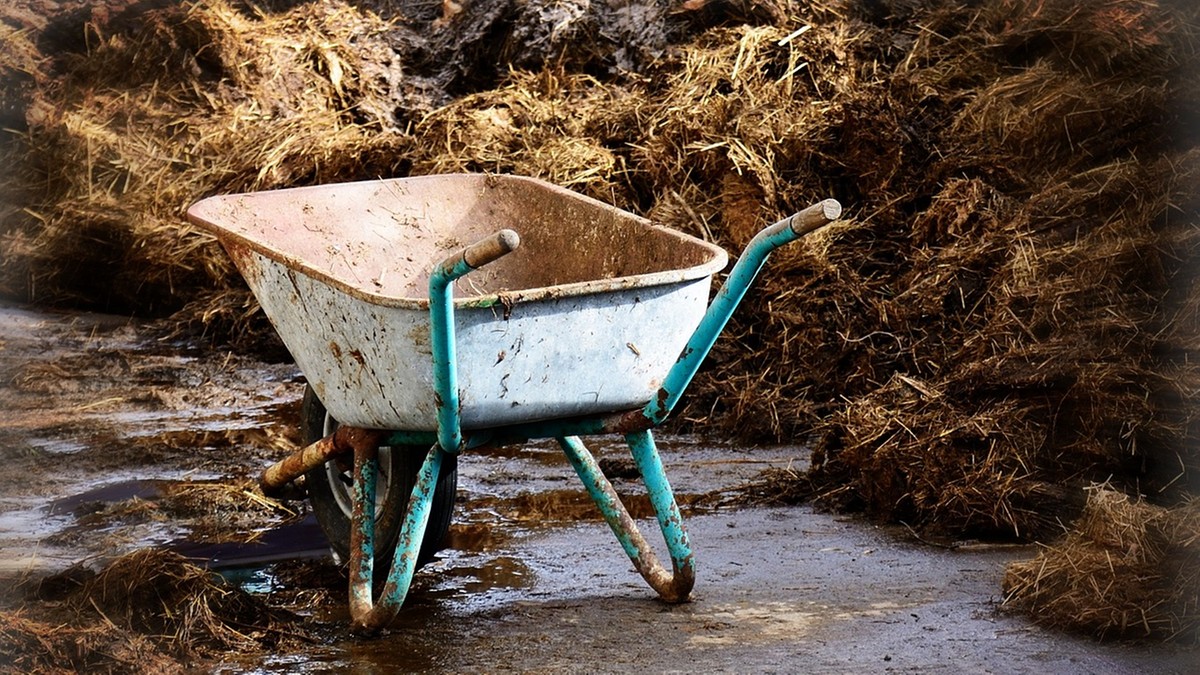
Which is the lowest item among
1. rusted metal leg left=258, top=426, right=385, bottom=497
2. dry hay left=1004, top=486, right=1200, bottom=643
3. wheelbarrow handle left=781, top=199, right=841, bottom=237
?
dry hay left=1004, top=486, right=1200, bottom=643

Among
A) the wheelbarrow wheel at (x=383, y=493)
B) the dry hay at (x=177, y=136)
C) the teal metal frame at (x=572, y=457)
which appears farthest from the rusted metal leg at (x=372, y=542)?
the dry hay at (x=177, y=136)

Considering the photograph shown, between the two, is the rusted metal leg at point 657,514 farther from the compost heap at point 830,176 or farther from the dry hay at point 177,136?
the dry hay at point 177,136

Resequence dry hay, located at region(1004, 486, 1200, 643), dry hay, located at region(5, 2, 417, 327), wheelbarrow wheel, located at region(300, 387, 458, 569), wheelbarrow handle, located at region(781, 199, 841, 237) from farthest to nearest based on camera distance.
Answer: dry hay, located at region(5, 2, 417, 327)
wheelbarrow wheel, located at region(300, 387, 458, 569)
dry hay, located at region(1004, 486, 1200, 643)
wheelbarrow handle, located at region(781, 199, 841, 237)

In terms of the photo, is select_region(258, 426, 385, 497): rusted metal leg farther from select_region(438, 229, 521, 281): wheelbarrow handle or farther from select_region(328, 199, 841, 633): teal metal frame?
select_region(438, 229, 521, 281): wheelbarrow handle

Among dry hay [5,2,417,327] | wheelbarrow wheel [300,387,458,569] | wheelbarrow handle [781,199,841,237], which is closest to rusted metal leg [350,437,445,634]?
wheelbarrow wheel [300,387,458,569]

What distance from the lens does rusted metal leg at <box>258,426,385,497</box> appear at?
3.35m

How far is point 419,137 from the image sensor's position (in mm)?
7047

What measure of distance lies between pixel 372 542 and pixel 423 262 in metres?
0.94

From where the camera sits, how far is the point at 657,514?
3408 millimetres

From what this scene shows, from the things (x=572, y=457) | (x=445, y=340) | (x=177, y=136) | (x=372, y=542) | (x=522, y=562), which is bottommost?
(x=522, y=562)

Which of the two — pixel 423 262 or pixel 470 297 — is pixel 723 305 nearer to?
pixel 470 297

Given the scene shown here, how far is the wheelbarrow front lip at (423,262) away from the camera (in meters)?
3.01

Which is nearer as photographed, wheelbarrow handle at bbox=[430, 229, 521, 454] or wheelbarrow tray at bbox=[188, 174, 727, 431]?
wheelbarrow handle at bbox=[430, 229, 521, 454]

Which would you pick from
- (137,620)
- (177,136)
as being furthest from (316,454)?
(177,136)
